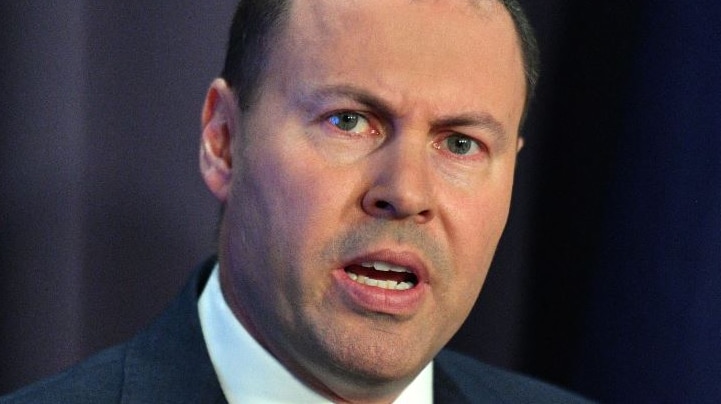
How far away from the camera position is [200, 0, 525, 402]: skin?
1265 mm

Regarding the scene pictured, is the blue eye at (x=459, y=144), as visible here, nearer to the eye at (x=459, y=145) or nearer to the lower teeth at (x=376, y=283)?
the eye at (x=459, y=145)

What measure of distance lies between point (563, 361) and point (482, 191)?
721mm

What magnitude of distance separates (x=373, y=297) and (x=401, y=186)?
13 centimetres

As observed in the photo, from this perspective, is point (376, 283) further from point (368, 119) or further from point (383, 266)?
point (368, 119)

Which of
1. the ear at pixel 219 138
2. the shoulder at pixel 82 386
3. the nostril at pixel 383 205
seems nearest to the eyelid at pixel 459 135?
the nostril at pixel 383 205

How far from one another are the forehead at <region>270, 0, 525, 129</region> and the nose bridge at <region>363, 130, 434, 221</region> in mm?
49

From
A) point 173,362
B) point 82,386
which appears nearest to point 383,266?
point 173,362

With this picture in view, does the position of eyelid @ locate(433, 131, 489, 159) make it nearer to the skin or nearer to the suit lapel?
the skin

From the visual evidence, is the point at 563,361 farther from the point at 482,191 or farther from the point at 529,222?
the point at 482,191

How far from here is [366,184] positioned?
127 cm

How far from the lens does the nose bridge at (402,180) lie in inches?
48.5

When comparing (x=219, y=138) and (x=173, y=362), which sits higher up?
(x=219, y=138)

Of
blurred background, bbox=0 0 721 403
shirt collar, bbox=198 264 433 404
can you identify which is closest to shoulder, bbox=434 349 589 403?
blurred background, bbox=0 0 721 403

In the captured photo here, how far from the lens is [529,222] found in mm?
2006
